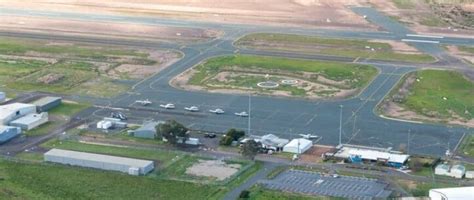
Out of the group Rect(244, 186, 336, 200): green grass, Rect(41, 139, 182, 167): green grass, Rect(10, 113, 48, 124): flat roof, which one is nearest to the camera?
Rect(244, 186, 336, 200): green grass

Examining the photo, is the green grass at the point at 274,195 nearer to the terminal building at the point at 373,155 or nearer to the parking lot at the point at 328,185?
the parking lot at the point at 328,185

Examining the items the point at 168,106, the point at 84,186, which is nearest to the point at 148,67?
the point at 168,106

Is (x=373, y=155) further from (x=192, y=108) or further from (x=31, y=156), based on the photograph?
(x=31, y=156)

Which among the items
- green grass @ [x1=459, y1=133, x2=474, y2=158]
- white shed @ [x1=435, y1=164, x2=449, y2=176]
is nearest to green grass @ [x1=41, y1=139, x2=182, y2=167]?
white shed @ [x1=435, y1=164, x2=449, y2=176]

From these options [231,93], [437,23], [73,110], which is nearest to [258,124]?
[231,93]

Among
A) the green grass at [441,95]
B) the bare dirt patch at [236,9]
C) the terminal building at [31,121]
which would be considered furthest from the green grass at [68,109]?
the bare dirt patch at [236,9]

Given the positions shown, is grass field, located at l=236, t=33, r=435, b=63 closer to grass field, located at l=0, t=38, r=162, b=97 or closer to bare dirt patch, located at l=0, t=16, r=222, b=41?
bare dirt patch, located at l=0, t=16, r=222, b=41

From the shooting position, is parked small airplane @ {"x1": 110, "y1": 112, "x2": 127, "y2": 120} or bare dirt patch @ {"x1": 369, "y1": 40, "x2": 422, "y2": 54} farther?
bare dirt patch @ {"x1": 369, "y1": 40, "x2": 422, "y2": 54}
